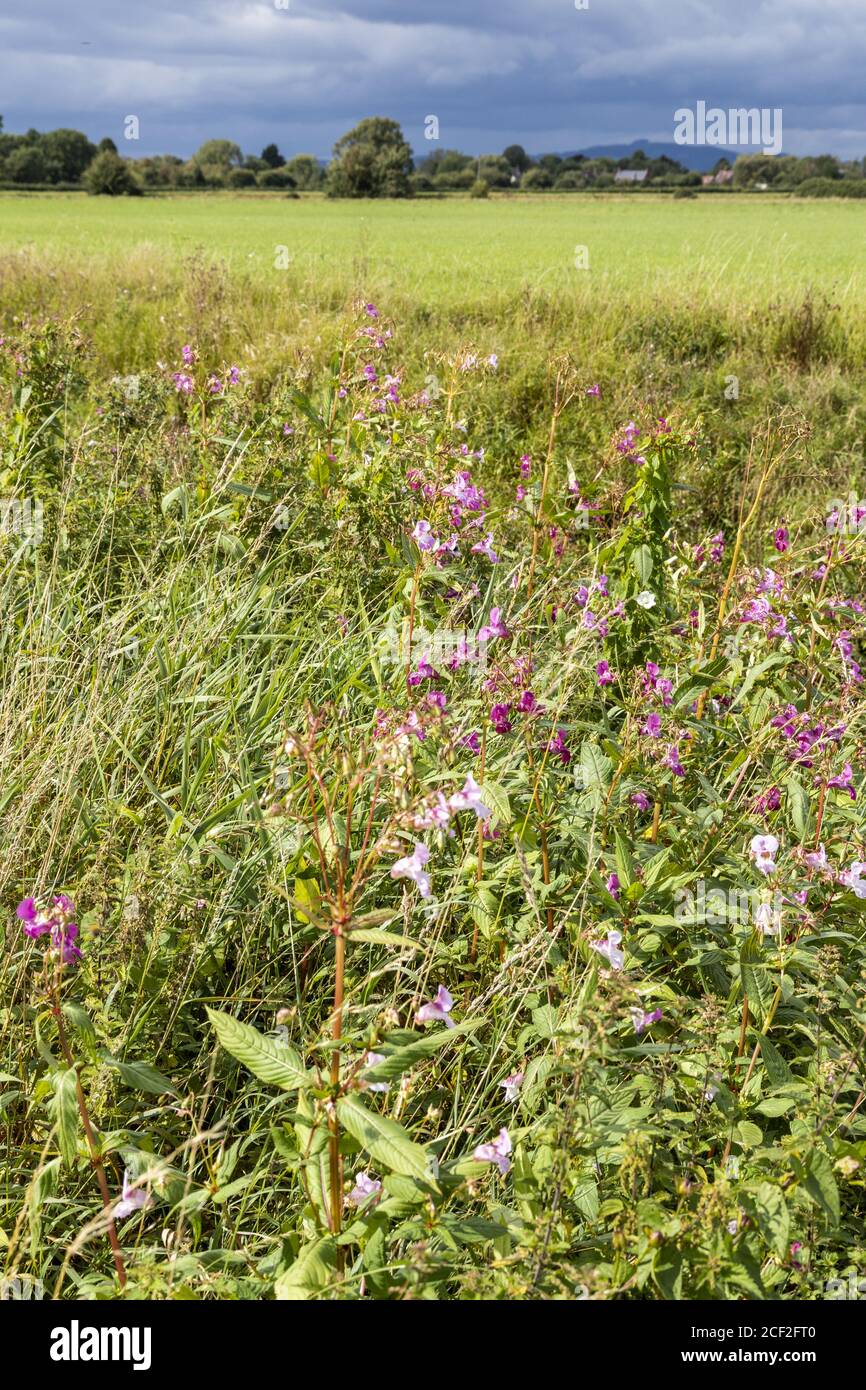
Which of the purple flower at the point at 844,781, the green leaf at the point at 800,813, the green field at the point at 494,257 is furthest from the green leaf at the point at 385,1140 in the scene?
the green field at the point at 494,257

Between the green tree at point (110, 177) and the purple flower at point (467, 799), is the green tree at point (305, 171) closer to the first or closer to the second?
the green tree at point (110, 177)

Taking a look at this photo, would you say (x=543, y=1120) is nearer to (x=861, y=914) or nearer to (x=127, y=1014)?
(x=127, y=1014)

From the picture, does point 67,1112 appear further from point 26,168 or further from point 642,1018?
point 26,168

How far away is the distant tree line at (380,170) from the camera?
191ft

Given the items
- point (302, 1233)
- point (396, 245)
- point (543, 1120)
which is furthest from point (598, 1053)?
point (396, 245)

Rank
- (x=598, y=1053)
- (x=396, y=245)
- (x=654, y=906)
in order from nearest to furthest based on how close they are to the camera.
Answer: (x=598, y=1053) → (x=654, y=906) → (x=396, y=245)

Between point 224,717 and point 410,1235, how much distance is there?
1.54 metres

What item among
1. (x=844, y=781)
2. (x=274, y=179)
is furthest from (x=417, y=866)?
(x=274, y=179)

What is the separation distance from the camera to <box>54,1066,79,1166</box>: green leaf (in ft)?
4.60

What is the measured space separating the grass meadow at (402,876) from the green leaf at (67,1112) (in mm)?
13

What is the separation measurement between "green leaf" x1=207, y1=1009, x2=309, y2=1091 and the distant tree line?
63.3 metres

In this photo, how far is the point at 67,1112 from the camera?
143 cm

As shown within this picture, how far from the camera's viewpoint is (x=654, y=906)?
2129 mm

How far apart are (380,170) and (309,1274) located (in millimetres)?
64843
